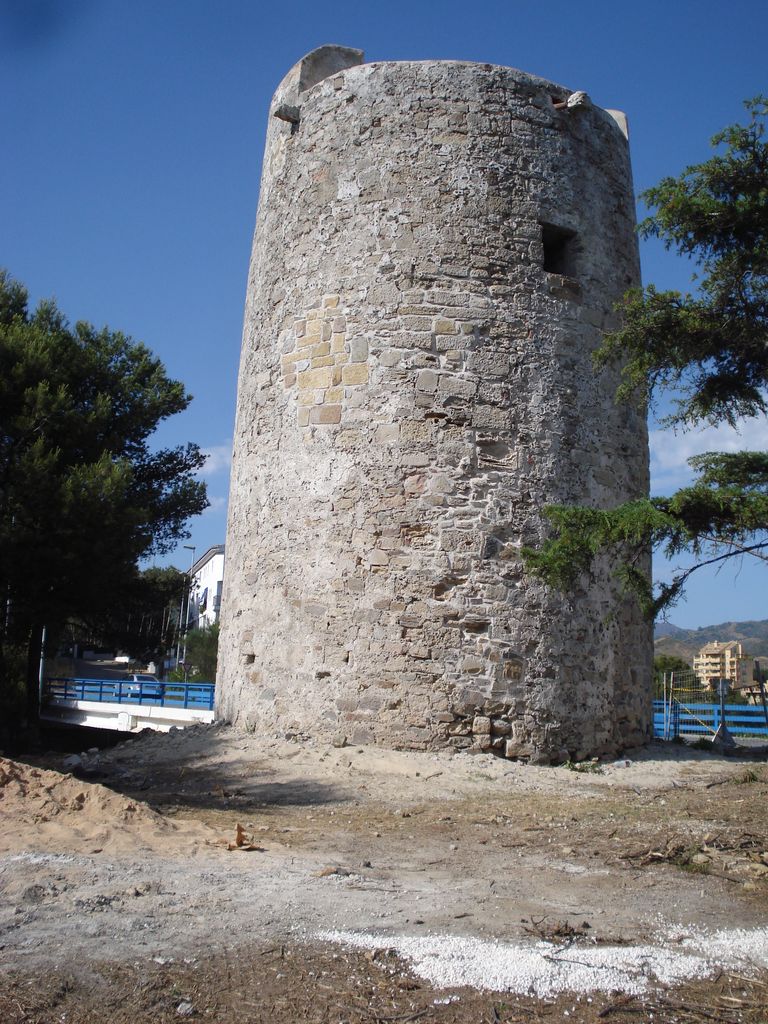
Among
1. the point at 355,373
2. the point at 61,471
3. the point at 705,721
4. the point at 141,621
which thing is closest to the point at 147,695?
the point at 141,621

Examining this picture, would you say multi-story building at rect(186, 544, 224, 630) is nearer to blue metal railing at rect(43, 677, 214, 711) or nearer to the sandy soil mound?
blue metal railing at rect(43, 677, 214, 711)

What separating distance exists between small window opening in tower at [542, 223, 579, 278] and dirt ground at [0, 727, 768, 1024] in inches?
200

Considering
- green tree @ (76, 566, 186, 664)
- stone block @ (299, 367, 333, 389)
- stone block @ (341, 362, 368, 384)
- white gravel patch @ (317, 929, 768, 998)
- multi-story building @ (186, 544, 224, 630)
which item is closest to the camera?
white gravel patch @ (317, 929, 768, 998)

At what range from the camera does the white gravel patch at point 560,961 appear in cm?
296

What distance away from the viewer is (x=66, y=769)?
8320 mm

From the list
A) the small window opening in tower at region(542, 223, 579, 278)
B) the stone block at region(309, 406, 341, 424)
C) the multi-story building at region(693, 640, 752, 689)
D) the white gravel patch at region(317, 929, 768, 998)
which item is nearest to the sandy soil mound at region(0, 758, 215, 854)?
the white gravel patch at region(317, 929, 768, 998)

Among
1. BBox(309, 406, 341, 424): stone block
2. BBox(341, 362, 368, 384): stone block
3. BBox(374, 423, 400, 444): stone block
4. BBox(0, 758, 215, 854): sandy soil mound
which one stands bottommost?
BBox(0, 758, 215, 854): sandy soil mound

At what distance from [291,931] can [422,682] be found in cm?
433

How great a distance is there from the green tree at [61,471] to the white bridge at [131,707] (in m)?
2.85

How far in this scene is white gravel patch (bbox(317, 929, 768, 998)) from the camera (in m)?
2.96

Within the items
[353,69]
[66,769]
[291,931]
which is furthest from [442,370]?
[291,931]

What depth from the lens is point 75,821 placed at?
15.6 feet

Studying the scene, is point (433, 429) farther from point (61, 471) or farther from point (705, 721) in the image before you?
point (705, 721)

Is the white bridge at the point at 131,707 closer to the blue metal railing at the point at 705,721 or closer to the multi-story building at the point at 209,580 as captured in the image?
the blue metal railing at the point at 705,721
